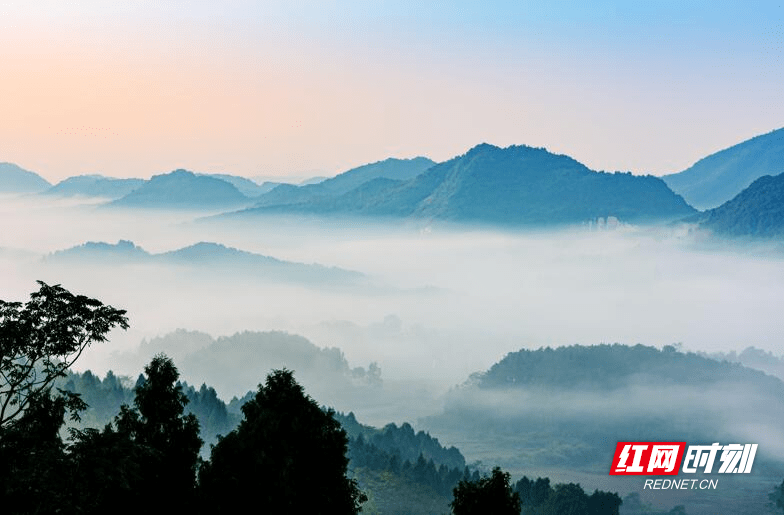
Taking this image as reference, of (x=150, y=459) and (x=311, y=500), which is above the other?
(x=150, y=459)

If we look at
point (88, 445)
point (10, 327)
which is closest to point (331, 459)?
point (88, 445)

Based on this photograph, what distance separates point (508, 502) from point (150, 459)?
16560 millimetres

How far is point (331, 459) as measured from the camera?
54094 millimetres

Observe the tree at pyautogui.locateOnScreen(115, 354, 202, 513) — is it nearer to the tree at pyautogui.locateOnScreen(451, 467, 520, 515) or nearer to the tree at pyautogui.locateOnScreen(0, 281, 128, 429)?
the tree at pyautogui.locateOnScreen(0, 281, 128, 429)

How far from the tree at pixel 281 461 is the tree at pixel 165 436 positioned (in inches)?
52.3

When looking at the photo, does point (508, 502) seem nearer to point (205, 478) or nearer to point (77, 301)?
point (205, 478)

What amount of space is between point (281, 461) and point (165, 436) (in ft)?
19.1

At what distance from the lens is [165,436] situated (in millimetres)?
49000

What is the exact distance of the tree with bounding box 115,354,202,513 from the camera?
158ft

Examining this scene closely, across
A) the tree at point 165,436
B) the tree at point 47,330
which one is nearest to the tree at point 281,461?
the tree at point 165,436

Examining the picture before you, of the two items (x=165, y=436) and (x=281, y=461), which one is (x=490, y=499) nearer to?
(x=281, y=461)

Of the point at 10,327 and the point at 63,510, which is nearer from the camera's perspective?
the point at 63,510

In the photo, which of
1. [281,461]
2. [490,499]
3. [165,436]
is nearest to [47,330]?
[165,436]

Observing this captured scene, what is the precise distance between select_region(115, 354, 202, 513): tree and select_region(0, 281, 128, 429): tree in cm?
287
